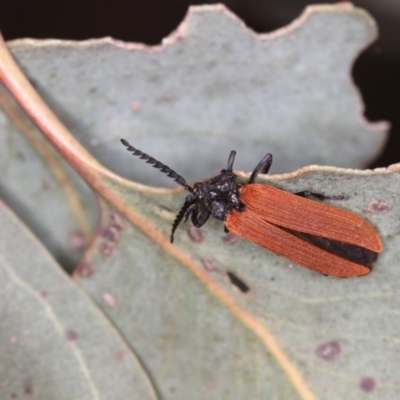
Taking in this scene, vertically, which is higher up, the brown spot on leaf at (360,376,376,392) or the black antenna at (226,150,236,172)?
the black antenna at (226,150,236,172)

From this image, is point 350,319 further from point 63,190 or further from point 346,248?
point 63,190

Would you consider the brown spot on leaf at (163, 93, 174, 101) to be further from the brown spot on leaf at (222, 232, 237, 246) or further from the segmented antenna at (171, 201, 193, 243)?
the brown spot on leaf at (222, 232, 237, 246)

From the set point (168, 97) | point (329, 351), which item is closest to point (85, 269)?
point (168, 97)

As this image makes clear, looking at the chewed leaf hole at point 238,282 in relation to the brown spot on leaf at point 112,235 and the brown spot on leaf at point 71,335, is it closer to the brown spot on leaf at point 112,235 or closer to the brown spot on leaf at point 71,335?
the brown spot on leaf at point 112,235

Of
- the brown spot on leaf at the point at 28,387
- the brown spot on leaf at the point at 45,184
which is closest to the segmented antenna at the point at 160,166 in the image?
the brown spot on leaf at the point at 45,184

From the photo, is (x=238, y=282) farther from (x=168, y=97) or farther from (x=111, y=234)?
(x=168, y=97)

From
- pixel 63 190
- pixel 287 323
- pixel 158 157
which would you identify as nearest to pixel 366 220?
pixel 287 323

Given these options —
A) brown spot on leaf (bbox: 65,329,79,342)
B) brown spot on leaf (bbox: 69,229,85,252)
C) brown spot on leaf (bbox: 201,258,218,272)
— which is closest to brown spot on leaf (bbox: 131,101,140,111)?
brown spot on leaf (bbox: 69,229,85,252)
